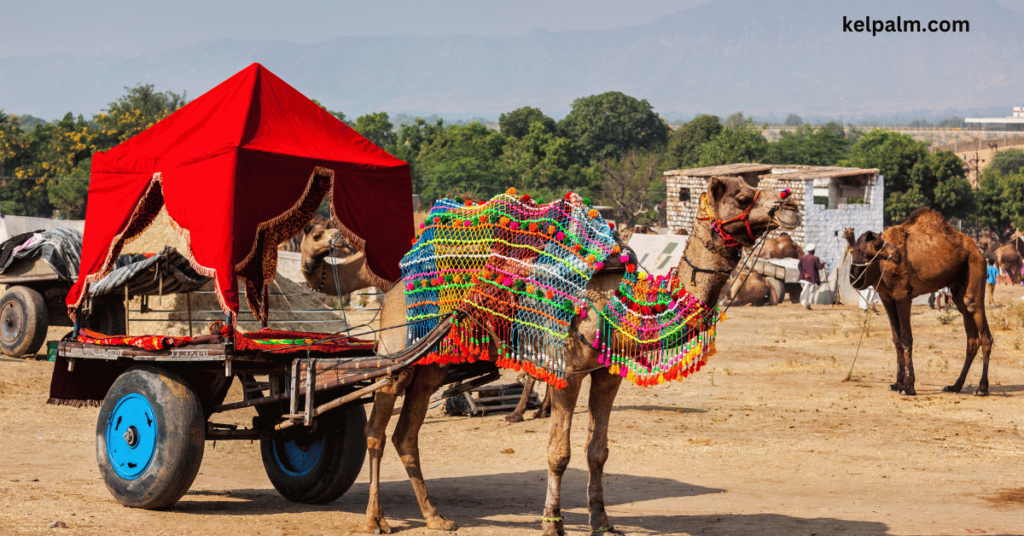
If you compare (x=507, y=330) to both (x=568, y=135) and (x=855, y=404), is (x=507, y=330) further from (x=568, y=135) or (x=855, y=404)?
(x=568, y=135)

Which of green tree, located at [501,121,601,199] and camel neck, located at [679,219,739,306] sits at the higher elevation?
green tree, located at [501,121,601,199]

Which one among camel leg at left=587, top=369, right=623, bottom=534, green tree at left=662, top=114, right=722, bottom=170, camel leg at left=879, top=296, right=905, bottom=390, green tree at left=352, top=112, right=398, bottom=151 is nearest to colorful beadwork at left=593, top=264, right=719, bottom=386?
camel leg at left=587, top=369, right=623, bottom=534

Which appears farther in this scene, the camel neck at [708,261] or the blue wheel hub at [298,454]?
the blue wheel hub at [298,454]

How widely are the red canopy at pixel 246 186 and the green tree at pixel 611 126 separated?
9340 cm

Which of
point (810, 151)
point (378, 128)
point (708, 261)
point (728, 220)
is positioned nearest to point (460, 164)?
point (378, 128)

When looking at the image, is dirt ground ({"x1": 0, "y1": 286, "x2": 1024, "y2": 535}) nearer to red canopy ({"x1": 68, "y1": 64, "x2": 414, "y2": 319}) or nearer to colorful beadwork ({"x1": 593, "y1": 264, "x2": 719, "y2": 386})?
colorful beadwork ({"x1": 593, "y1": 264, "x2": 719, "y2": 386})

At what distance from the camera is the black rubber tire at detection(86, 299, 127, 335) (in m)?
16.2

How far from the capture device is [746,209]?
6.53 metres

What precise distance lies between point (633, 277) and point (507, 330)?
990 mm

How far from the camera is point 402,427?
769 centimetres

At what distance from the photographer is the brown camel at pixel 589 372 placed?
6578 mm

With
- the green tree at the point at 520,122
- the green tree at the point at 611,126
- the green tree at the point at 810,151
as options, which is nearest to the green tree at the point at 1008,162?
the green tree at the point at 810,151

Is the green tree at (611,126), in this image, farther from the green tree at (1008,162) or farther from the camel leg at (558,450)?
the camel leg at (558,450)

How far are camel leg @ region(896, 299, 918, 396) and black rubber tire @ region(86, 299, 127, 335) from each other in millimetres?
12469
